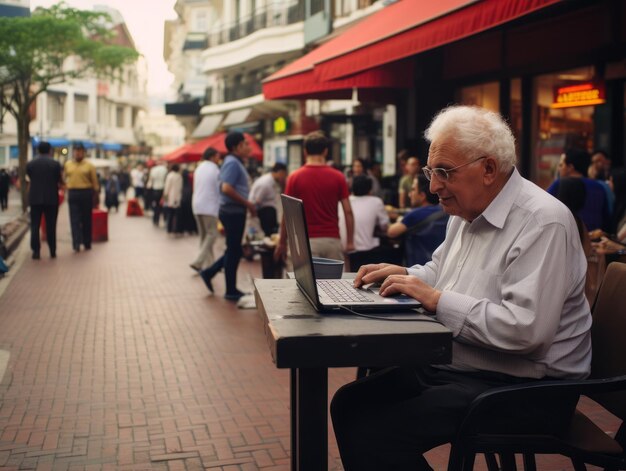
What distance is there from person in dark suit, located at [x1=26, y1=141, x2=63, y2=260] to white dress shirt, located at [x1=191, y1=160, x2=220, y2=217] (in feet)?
14.4

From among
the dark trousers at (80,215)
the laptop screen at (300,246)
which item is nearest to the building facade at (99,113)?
the dark trousers at (80,215)

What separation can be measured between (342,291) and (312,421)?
508 mm

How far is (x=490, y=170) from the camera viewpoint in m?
3.04

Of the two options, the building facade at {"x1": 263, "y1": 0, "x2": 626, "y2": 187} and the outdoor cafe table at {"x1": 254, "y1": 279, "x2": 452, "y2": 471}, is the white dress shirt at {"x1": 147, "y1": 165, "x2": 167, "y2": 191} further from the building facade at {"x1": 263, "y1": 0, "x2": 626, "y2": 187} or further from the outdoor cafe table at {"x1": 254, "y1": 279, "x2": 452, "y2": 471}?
the outdoor cafe table at {"x1": 254, "y1": 279, "x2": 452, "y2": 471}

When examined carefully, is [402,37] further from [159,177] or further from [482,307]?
[159,177]

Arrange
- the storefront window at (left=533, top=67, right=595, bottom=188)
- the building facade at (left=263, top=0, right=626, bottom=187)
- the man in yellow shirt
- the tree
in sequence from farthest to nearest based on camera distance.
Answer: the tree, the man in yellow shirt, the storefront window at (left=533, top=67, right=595, bottom=188), the building facade at (left=263, top=0, right=626, bottom=187)

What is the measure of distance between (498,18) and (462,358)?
4001 mm

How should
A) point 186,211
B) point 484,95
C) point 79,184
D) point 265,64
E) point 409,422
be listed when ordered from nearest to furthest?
point 409,422 < point 484,95 < point 79,184 < point 186,211 < point 265,64

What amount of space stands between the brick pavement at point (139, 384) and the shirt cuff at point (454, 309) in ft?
6.17

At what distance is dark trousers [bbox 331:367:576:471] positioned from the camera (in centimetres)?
283

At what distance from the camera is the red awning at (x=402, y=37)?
644 cm

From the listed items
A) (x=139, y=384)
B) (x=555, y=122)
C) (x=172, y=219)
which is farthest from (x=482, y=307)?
(x=172, y=219)

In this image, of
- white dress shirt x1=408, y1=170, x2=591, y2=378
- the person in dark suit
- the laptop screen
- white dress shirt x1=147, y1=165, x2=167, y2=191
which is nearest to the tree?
white dress shirt x1=147, y1=165, x2=167, y2=191

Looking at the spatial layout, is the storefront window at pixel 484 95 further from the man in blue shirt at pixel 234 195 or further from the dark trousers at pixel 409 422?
the dark trousers at pixel 409 422
